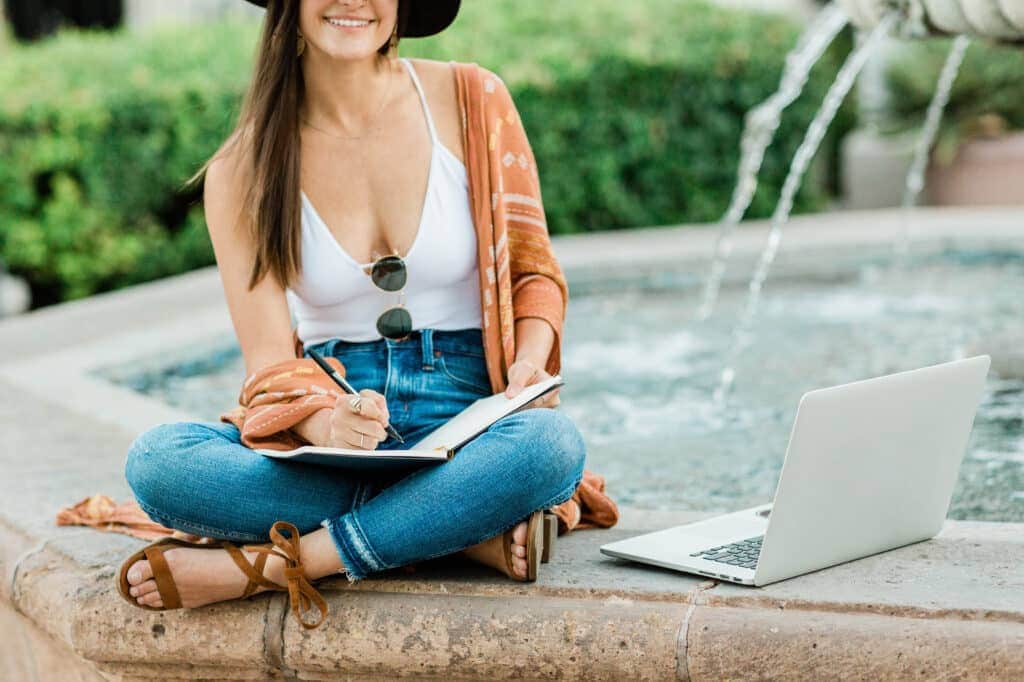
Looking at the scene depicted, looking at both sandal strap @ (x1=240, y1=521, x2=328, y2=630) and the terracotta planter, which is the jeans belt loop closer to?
sandal strap @ (x1=240, y1=521, x2=328, y2=630)

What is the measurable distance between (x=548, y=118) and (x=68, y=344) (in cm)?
337

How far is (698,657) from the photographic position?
2.23 m

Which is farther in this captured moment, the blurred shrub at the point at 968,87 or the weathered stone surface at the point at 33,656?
the blurred shrub at the point at 968,87

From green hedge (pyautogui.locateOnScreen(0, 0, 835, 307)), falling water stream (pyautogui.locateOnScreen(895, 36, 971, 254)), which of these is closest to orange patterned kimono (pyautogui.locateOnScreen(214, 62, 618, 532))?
green hedge (pyautogui.locateOnScreen(0, 0, 835, 307))

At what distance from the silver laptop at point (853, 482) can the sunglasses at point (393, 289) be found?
0.54 metres

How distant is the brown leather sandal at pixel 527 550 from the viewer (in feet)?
7.83

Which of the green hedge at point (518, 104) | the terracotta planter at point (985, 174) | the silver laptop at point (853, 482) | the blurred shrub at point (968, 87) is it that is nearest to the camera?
the silver laptop at point (853, 482)

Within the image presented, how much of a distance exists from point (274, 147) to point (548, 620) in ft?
3.13

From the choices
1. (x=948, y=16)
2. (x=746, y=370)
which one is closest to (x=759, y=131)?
(x=746, y=370)

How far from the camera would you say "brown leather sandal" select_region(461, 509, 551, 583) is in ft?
7.83

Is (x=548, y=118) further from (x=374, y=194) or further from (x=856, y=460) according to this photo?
(x=856, y=460)

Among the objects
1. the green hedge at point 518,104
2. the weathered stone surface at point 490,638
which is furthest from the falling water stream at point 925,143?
the weathered stone surface at point 490,638

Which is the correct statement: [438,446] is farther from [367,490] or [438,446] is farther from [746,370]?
[746,370]

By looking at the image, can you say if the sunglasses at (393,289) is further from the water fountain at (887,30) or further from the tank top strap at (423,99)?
the water fountain at (887,30)
